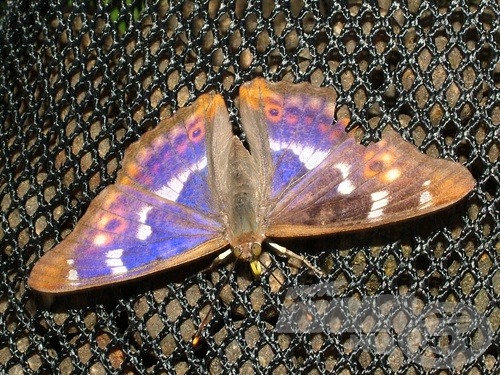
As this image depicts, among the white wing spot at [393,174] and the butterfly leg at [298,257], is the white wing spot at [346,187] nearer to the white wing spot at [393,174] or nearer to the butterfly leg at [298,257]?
the white wing spot at [393,174]

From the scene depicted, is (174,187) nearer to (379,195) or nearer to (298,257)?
(298,257)

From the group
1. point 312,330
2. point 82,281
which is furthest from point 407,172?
point 82,281

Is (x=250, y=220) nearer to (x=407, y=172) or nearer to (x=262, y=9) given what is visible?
(x=407, y=172)

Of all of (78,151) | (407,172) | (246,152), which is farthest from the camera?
(78,151)

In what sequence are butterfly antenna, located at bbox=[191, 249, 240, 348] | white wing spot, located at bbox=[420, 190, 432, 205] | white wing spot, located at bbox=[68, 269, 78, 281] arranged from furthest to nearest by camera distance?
butterfly antenna, located at bbox=[191, 249, 240, 348]
white wing spot, located at bbox=[68, 269, 78, 281]
white wing spot, located at bbox=[420, 190, 432, 205]

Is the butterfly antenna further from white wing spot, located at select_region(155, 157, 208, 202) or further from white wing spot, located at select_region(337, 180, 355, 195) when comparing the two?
white wing spot, located at select_region(337, 180, 355, 195)

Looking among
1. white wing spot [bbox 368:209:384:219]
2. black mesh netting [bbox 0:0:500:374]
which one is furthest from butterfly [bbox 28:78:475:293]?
black mesh netting [bbox 0:0:500:374]

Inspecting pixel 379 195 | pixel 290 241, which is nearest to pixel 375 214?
pixel 379 195
